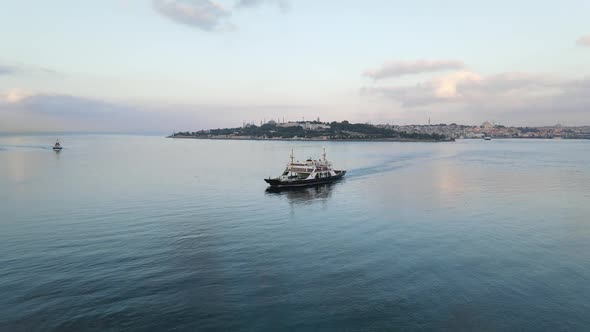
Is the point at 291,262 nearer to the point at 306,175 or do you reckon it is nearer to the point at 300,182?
the point at 300,182

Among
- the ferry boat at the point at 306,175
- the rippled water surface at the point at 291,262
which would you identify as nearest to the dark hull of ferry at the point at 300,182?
the ferry boat at the point at 306,175

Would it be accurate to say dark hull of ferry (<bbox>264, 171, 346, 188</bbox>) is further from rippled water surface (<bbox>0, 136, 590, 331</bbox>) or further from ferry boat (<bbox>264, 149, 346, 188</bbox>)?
rippled water surface (<bbox>0, 136, 590, 331</bbox>)

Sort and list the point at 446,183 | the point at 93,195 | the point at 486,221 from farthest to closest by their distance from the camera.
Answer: the point at 446,183, the point at 93,195, the point at 486,221

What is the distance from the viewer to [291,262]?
70.2 ft

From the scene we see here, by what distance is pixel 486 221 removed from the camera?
104 feet

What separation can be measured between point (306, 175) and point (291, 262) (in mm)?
36732

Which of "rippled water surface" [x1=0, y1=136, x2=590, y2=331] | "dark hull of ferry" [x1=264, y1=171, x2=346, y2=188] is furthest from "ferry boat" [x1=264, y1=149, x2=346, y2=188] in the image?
"rippled water surface" [x1=0, y1=136, x2=590, y2=331]

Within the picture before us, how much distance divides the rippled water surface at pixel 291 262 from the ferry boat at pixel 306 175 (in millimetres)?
8934

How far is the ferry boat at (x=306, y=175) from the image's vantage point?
51.9m

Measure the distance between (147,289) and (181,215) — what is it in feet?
51.9

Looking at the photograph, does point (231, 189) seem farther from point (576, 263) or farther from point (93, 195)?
point (576, 263)

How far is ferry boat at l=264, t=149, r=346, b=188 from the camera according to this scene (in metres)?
51.9

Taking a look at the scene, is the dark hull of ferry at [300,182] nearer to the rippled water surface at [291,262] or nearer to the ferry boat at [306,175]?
the ferry boat at [306,175]

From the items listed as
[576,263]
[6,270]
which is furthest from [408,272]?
[6,270]
